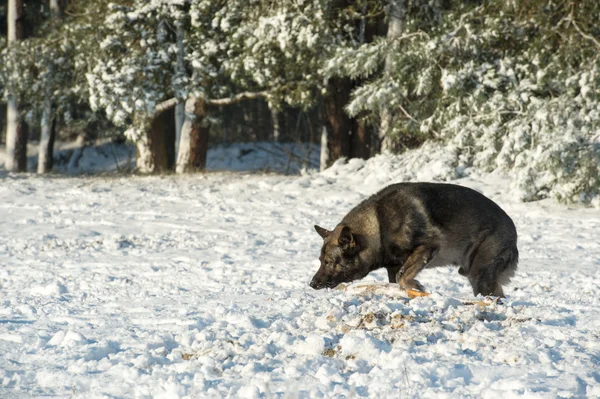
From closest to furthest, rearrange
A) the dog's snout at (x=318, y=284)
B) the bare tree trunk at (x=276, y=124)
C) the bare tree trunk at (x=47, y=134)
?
1. the dog's snout at (x=318, y=284)
2. the bare tree trunk at (x=47, y=134)
3. the bare tree trunk at (x=276, y=124)

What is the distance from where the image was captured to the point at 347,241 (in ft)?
23.3

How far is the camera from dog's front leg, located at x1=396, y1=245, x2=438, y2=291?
6.82 meters

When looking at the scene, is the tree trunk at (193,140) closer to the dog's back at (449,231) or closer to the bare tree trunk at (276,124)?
the bare tree trunk at (276,124)

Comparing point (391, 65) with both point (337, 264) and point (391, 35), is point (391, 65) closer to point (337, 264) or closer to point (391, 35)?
point (391, 35)

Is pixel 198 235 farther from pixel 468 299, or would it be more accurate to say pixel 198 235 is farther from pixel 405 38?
pixel 405 38

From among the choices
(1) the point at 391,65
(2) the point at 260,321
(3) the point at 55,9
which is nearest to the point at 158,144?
(3) the point at 55,9

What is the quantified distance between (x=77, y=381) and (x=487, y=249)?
385 centimetres

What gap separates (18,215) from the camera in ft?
47.1

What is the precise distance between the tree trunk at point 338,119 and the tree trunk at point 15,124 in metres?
10.8

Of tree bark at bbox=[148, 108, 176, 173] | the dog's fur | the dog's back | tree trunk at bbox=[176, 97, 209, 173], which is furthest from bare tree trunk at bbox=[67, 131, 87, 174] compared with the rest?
the dog's back

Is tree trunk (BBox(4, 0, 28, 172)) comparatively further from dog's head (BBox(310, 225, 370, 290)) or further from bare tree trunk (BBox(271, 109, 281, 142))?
dog's head (BBox(310, 225, 370, 290))

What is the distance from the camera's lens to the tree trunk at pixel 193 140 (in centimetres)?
2116

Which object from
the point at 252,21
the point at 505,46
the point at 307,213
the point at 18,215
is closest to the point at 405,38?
the point at 505,46

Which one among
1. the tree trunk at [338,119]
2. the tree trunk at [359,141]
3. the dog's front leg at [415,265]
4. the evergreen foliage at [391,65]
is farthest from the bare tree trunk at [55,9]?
the dog's front leg at [415,265]
